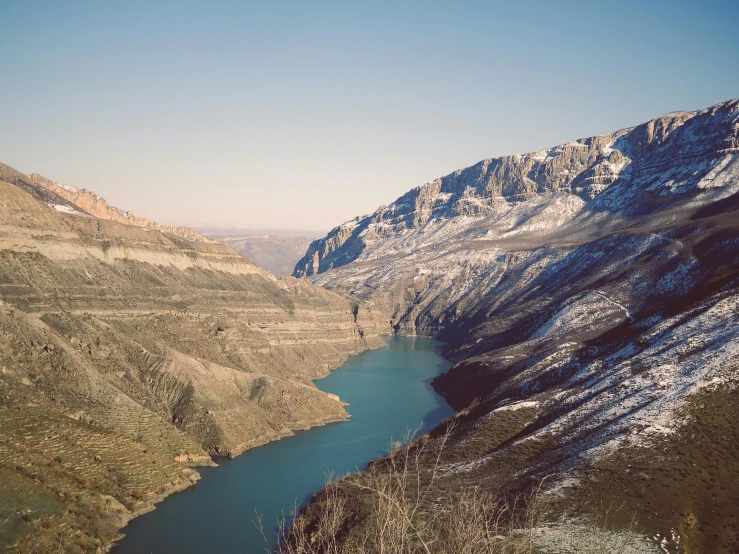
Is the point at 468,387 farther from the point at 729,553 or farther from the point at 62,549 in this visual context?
the point at 62,549

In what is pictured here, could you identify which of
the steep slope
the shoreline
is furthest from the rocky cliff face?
the steep slope

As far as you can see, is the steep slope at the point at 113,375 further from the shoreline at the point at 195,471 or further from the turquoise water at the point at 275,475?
the turquoise water at the point at 275,475

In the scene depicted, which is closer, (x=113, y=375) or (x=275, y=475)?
(x=275, y=475)

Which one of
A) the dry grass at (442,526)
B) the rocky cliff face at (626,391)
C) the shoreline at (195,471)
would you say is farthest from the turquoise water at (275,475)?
the rocky cliff face at (626,391)

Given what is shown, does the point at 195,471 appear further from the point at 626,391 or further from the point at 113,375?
the point at 626,391

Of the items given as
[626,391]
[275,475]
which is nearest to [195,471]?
[275,475]

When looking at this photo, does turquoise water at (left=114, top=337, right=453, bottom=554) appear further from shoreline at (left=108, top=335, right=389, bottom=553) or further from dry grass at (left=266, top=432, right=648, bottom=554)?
dry grass at (left=266, top=432, right=648, bottom=554)
